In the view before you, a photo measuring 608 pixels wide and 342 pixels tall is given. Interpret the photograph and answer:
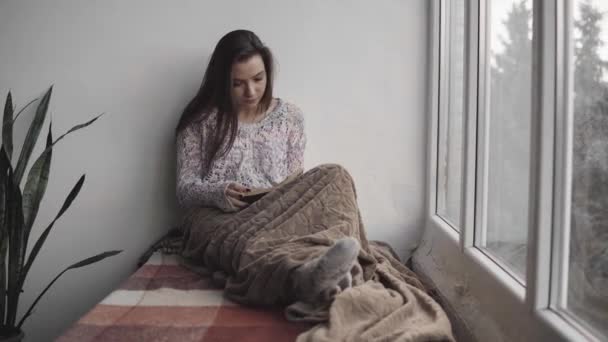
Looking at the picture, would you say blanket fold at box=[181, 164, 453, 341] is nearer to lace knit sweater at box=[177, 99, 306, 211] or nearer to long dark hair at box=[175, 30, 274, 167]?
lace knit sweater at box=[177, 99, 306, 211]

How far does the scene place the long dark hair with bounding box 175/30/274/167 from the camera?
2248mm

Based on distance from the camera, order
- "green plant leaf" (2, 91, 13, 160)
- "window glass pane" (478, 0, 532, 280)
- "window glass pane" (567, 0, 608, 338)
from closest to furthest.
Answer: "window glass pane" (567, 0, 608, 338) < "window glass pane" (478, 0, 532, 280) < "green plant leaf" (2, 91, 13, 160)

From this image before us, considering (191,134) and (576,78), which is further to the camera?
(191,134)

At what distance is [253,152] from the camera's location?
2.37 metres

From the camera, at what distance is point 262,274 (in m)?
1.52

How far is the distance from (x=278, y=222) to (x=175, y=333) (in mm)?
478

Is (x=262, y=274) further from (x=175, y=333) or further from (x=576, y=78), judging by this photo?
(x=576, y=78)

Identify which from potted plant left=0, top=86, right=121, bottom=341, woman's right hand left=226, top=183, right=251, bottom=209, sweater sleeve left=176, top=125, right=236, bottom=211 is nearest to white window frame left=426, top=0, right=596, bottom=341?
woman's right hand left=226, top=183, right=251, bottom=209

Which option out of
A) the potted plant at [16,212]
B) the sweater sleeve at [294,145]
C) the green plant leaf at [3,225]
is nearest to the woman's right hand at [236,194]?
the sweater sleeve at [294,145]

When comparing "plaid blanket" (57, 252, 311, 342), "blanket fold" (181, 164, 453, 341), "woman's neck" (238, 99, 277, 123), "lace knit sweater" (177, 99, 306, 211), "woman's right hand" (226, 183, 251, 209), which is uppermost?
"woman's neck" (238, 99, 277, 123)

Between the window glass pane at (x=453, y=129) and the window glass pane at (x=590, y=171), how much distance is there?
90 centimetres

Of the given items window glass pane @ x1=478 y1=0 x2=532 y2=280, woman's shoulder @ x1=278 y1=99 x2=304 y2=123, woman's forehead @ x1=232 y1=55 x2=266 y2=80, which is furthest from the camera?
woman's shoulder @ x1=278 y1=99 x2=304 y2=123

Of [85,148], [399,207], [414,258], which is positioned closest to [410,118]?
[399,207]

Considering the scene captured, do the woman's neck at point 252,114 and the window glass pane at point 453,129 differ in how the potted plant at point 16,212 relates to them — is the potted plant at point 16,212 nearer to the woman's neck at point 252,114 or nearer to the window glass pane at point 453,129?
the woman's neck at point 252,114
